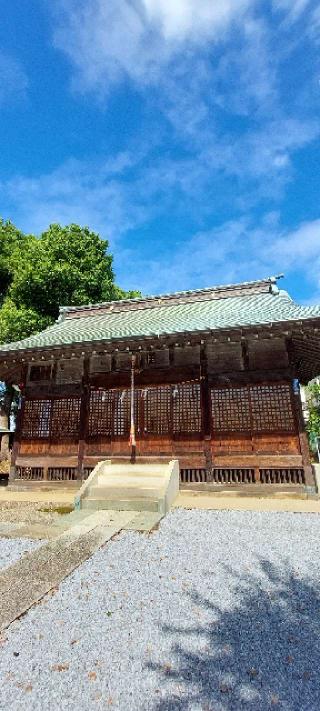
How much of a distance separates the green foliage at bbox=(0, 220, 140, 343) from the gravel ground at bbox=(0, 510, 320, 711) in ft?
62.1

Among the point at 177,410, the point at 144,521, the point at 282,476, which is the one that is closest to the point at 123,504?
the point at 144,521

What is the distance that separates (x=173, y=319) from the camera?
1209 cm

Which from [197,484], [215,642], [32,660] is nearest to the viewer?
[32,660]

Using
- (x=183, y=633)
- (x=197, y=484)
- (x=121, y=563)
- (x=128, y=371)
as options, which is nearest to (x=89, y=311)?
(x=128, y=371)

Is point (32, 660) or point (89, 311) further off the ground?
point (89, 311)

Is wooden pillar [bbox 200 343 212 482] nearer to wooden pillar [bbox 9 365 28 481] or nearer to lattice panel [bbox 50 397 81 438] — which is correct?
lattice panel [bbox 50 397 81 438]

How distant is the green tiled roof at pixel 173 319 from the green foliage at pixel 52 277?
23.8ft

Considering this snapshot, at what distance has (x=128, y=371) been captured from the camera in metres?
10.5

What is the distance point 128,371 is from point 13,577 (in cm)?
695

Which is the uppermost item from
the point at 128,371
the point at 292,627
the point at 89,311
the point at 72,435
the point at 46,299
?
the point at 46,299

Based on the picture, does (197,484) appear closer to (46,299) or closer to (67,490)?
(67,490)

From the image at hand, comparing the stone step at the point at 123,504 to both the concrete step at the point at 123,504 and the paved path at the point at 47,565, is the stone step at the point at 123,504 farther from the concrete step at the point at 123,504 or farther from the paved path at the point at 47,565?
the paved path at the point at 47,565

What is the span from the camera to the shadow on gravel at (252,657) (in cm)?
217

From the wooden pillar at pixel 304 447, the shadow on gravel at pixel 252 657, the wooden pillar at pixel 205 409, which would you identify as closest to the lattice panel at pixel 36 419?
the wooden pillar at pixel 205 409
